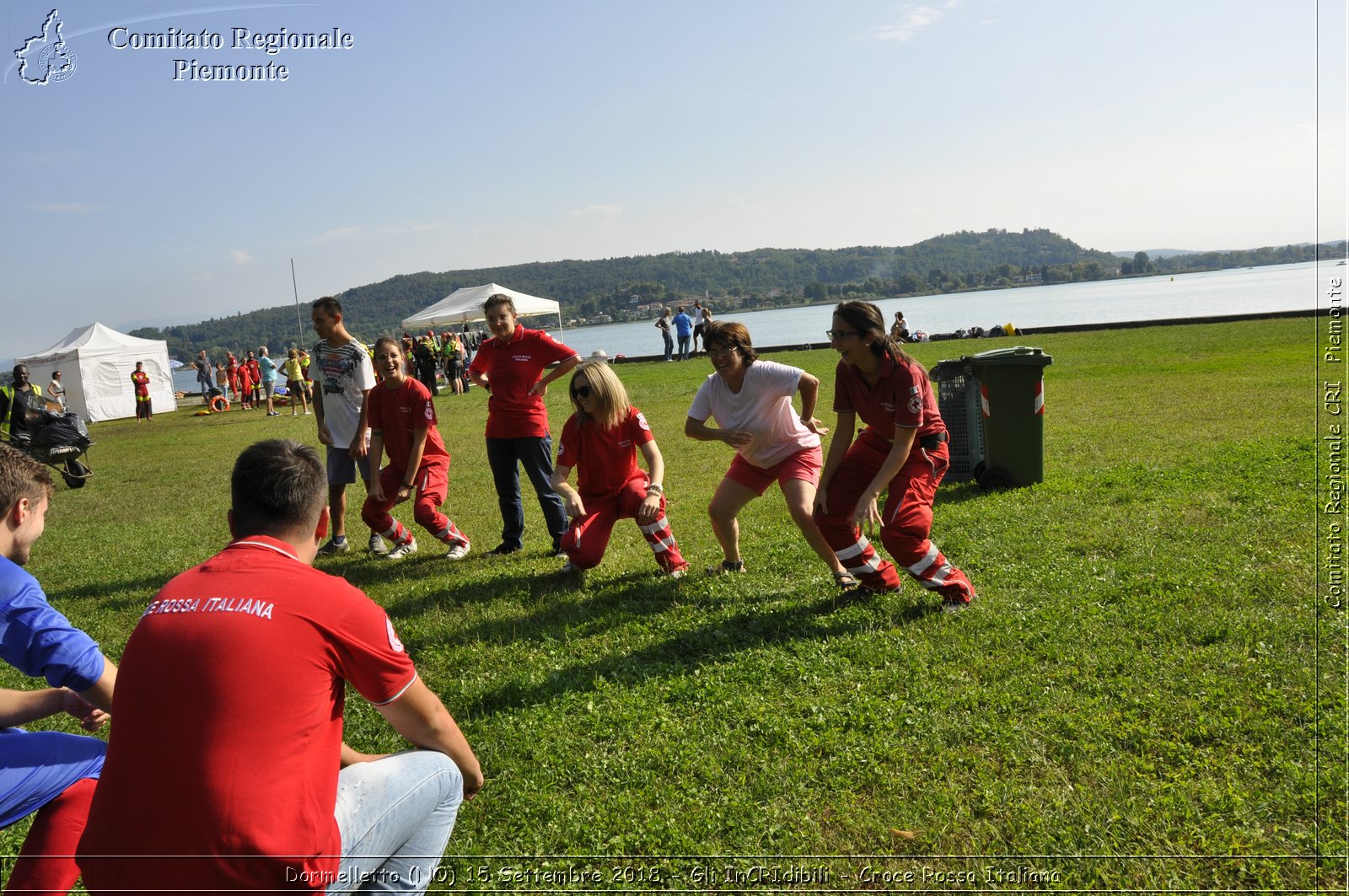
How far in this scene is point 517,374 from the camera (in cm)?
743

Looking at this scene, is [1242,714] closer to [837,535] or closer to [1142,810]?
[1142,810]

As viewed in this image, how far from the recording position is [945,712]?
4.04m

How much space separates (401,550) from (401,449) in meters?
1.15

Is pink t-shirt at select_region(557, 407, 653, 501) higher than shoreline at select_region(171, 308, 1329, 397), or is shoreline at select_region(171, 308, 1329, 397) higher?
shoreline at select_region(171, 308, 1329, 397)

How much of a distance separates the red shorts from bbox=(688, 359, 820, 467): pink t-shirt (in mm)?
42

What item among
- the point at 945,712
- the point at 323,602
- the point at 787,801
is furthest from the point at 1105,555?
the point at 323,602

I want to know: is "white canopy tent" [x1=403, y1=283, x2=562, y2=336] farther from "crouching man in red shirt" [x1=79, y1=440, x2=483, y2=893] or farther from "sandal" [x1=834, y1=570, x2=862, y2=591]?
"crouching man in red shirt" [x1=79, y1=440, x2=483, y2=893]

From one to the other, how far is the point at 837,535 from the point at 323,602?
3.66m

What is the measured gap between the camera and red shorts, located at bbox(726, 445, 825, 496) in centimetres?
596

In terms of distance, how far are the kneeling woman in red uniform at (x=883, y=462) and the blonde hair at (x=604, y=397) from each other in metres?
1.56

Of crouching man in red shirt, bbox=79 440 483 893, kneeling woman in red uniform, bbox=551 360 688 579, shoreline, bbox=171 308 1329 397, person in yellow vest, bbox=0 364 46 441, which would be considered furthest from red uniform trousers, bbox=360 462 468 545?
shoreline, bbox=171 308 1329 397

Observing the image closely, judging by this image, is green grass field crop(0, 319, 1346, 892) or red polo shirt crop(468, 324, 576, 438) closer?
green grass field crop(0, 319, 1346, 892)

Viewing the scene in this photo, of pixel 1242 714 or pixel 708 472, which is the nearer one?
pixel 1242 714

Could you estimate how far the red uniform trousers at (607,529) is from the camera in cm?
628
